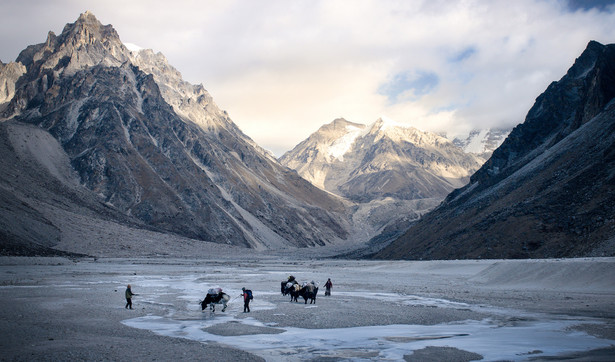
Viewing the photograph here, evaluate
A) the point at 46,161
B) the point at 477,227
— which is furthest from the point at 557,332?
the point at 46,161

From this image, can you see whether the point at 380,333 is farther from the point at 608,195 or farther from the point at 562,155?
the point at 562,155

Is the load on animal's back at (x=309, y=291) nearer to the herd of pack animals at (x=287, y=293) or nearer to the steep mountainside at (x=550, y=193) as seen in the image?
the herd of pack animals at (x=287, y=293)

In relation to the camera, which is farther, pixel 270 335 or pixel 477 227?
pixel 477 227

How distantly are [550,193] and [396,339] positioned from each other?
60.1 meters

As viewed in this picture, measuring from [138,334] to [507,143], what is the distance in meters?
118

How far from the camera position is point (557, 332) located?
62.3 feet

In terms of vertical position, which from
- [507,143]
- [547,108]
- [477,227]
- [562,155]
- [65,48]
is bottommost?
[477,227]

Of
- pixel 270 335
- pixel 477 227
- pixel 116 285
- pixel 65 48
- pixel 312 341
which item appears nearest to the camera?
pixel 312 341

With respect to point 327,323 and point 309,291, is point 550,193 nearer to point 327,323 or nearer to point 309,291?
point 309,291

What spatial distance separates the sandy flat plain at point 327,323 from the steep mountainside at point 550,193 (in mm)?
20550

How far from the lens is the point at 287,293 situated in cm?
3519

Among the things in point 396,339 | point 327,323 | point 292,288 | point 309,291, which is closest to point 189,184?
point 292,288

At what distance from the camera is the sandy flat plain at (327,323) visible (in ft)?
50.3

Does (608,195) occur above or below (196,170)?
below
